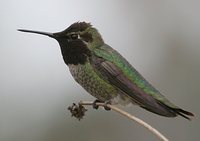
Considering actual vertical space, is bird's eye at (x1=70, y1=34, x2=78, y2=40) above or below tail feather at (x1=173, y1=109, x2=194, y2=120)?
above

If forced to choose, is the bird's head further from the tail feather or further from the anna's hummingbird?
the tail feather

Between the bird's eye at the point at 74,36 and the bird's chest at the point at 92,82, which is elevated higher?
the bird's eye at the point at 74,36

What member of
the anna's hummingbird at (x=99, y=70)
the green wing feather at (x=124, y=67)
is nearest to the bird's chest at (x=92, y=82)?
the anna's hummingbird at (x=99, y=70)

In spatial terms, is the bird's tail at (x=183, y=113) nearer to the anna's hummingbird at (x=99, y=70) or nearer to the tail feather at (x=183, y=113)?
the tail feather at (x=183, y=113)

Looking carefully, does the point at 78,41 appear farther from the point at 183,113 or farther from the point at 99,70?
the point at 183,113

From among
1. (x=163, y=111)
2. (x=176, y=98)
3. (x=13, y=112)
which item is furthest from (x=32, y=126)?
(x=163, y=111)

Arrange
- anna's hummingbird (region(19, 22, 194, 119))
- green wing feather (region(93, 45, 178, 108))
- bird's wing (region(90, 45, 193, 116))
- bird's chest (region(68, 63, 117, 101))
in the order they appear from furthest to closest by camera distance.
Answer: green wing feather (region(93, 45, 178, 108))
bird's chest (region(68, 63, 117, 101))
anna's hummingbird (region(19, 22, 194, 119))
bird's wing (region(90, 45, 193, 116))

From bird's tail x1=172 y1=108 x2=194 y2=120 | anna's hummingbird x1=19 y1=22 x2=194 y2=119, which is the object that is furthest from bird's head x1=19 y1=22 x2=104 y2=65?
bird's tail x1=172 y1=108 x2=194 y2=120
